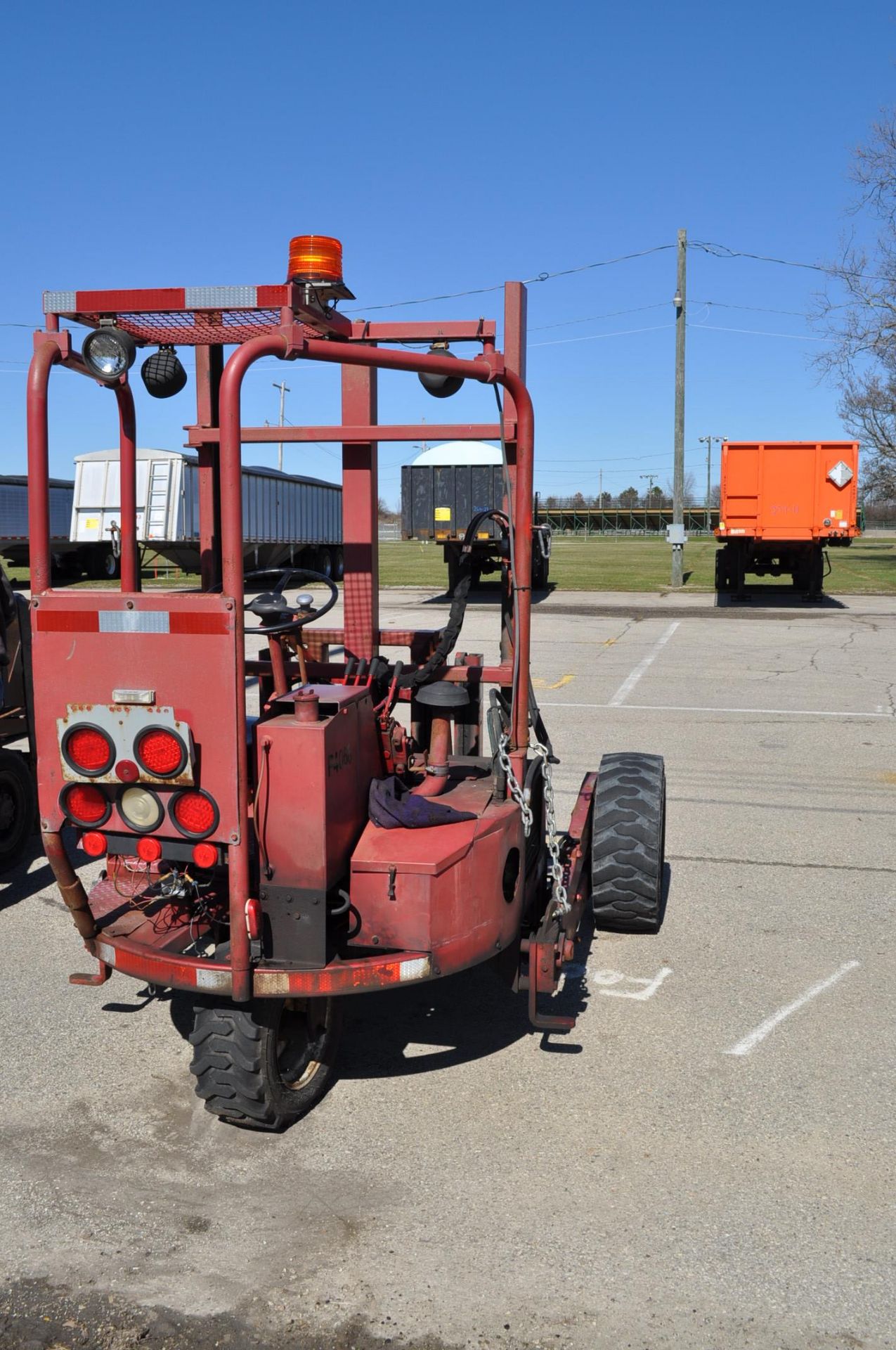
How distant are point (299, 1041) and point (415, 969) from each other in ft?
2.37

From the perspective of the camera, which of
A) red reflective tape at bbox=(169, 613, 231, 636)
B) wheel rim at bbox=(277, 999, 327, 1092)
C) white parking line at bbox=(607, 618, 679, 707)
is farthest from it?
white parking line at bbox=(607, 618, 679, 707)

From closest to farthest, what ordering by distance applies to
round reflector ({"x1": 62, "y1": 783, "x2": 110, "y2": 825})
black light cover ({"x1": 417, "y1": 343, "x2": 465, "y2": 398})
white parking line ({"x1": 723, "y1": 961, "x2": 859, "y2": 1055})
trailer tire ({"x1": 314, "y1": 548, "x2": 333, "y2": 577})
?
round reflector ({"x1": 62, "y1": 783, "x2": 110, "y2": 825}), black light cover ({"x1": 417, "y1": 343, "x2": 465, "y2": 398}), white parking line ({"x1": 723, "y1": 961, "x2": 859, "y2": 1055}), trailer tire ({"x1": 314, "y1": 548, "x2": 333, "y2": 577})

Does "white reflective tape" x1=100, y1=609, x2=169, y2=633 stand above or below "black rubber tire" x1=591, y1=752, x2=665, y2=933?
above

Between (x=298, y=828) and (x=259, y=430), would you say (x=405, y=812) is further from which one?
(x=259, y=430)

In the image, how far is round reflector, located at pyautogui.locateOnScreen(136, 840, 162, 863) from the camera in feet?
11.3

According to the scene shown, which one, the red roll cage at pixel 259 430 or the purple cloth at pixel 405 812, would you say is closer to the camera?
the red roll cage at pixel 259 430

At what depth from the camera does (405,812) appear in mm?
3711

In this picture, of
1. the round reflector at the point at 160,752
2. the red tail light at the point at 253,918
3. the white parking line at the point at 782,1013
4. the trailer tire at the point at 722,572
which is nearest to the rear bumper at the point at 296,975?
the red tail light at the point at 253,918

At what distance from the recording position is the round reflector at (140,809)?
3.41 meters

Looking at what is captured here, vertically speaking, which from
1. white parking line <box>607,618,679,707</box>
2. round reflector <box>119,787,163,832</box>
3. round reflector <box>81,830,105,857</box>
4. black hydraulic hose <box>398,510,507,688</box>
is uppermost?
black hydraulic hose <box>398,510,507,688</box>

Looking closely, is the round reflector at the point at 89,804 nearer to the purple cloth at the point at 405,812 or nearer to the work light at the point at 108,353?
the purple cloth at the point at 405,812

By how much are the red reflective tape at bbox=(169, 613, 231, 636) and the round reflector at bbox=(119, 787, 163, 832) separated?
20.9 inches

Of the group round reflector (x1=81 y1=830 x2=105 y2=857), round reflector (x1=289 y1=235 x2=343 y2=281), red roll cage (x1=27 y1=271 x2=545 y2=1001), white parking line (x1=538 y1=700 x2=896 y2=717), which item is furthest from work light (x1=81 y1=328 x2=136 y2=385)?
white parking line (x1=538 y1=700 x2=896 y2=717)

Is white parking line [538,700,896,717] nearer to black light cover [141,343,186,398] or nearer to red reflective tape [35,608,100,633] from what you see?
black light cover [141,343,186,398]
